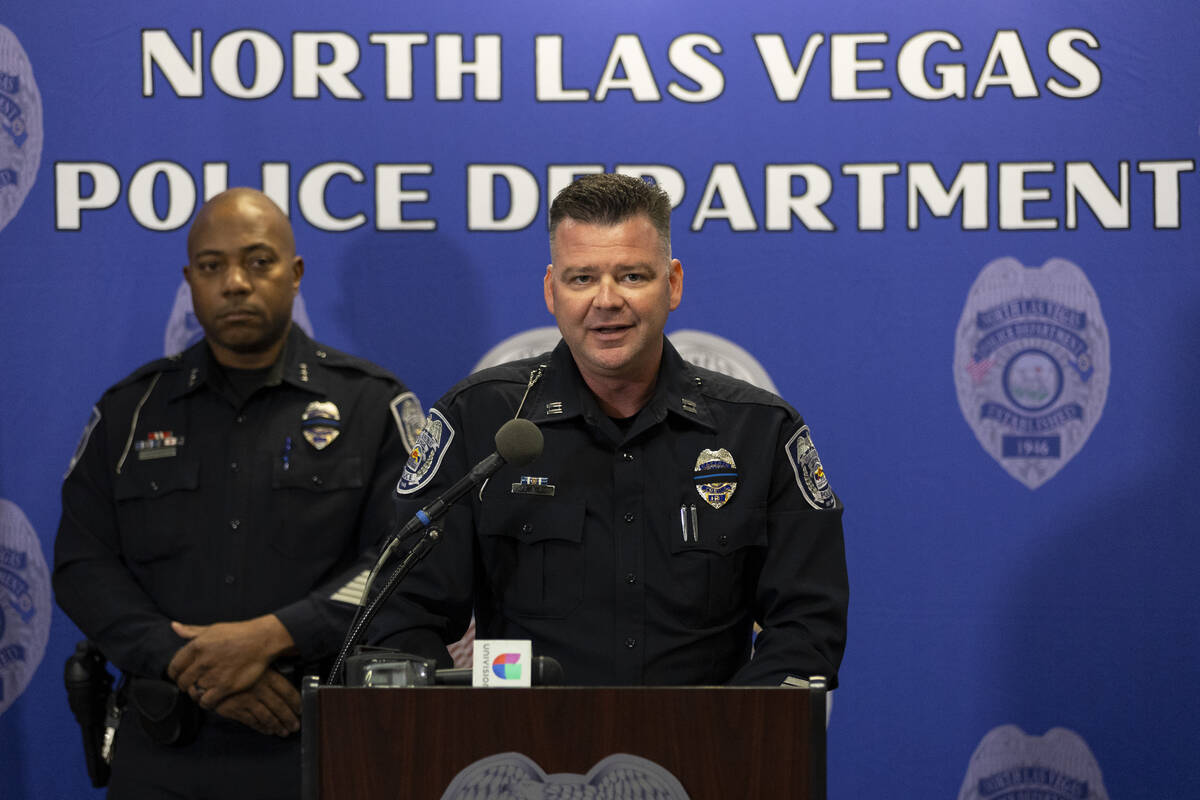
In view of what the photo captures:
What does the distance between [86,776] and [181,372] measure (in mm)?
1109

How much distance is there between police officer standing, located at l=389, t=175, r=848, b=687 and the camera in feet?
6.30

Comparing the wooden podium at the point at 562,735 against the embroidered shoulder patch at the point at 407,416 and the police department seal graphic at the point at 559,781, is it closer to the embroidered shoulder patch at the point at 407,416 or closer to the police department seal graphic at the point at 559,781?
the police department seal graphic at the point at 559,781

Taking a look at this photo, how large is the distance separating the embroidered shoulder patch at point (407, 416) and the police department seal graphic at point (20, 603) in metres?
1.06

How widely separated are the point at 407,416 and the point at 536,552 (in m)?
0.85

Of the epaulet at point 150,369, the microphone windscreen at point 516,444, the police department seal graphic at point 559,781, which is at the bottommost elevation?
the police department seal graphic at point 559,781

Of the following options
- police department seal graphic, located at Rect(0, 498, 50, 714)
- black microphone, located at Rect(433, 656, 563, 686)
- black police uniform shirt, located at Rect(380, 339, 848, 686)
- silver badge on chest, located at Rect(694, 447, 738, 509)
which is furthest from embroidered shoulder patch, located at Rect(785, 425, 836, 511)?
police department seal graphic, located at Rect(0, 498, 50, 714)

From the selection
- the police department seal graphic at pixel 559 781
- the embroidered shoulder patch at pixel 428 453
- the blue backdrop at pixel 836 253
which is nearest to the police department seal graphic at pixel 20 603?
the blue backdrop at pixel 836 253

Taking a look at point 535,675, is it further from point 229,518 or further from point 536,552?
point 229,518

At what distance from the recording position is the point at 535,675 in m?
1.47

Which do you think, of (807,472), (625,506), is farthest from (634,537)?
(807,472)

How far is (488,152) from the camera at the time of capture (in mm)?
3053

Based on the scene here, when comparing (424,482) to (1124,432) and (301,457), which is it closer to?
(301,457)

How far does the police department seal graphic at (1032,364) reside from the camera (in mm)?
3033

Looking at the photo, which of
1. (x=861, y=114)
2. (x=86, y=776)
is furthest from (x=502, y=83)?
(x=86, y=776)
